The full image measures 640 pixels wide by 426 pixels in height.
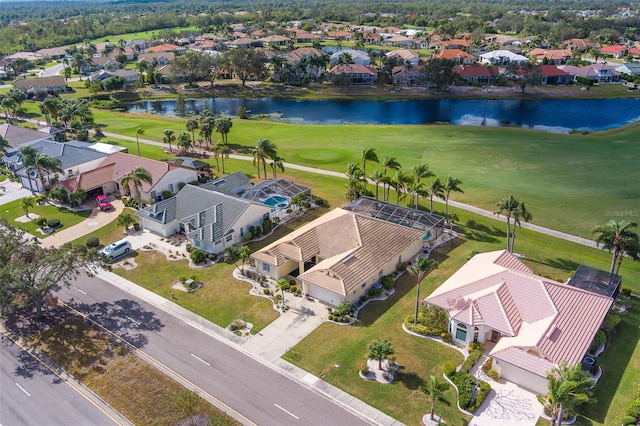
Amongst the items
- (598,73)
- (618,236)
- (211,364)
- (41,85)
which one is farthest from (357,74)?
(211,364)

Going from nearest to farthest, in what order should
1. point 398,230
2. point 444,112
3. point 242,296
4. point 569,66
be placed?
point 242,296, point 398,230, point 444,112, point 569,66

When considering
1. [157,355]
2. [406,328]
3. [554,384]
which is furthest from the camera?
[406,328]

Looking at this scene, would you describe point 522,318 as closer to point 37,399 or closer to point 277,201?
point 277,201

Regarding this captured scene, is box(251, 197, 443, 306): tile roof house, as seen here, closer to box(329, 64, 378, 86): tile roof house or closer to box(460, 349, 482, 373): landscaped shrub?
box(460, 349, 482, 373): landscaped shrub

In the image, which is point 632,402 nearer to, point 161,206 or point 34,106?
point 161,206

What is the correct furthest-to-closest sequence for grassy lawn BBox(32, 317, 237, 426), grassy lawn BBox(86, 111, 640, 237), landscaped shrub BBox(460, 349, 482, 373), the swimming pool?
grassy lawn BBox(86, 111, 640, 237) < the swimming pool < landscaped shrub BBox(460, 349, 482, 373) < grassy lawn BBox(32, 317, 237, 426)

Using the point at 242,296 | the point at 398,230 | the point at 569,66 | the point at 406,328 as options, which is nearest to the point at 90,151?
the point at 242,296

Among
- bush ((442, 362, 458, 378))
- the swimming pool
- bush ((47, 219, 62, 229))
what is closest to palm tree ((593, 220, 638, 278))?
bush ((442, 362, 458, 378))
